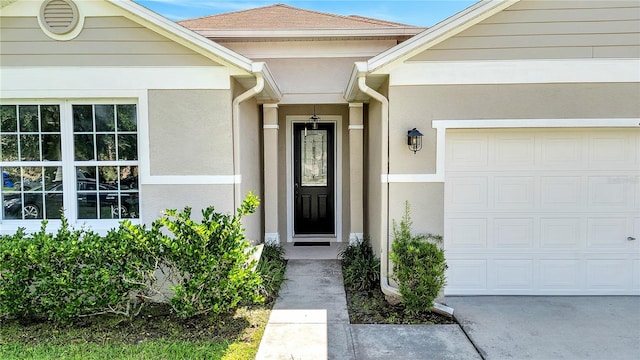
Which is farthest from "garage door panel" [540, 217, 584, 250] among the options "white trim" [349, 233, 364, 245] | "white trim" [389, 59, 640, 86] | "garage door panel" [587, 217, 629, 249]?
"white trim" [349, 233, 364, 245]

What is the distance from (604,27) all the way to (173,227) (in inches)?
237

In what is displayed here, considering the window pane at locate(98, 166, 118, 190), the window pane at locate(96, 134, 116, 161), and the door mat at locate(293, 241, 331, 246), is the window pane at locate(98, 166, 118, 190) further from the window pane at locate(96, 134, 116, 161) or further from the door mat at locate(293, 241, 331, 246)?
the door mat at locate(293, 241, 331, 246)

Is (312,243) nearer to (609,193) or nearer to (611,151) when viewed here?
(609,193)

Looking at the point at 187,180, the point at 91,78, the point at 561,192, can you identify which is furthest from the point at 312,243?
the point at 91,78

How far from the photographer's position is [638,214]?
5559mm

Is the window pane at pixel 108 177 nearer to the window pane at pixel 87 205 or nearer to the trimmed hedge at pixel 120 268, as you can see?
the window pane at pixel 87 205

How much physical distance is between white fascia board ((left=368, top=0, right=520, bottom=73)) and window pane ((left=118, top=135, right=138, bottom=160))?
11.0ft

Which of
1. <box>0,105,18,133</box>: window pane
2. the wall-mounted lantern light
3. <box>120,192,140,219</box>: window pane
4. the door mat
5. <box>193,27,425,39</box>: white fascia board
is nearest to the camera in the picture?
the wall-mounted lantern light

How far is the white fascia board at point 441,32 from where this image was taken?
16.5 ft

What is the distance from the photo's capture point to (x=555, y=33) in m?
5.18

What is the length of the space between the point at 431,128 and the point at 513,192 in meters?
1.53

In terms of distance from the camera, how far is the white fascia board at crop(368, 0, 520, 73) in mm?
5031

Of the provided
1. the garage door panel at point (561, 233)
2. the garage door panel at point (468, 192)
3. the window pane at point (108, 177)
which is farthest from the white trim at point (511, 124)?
the window pane at point (108, 177)

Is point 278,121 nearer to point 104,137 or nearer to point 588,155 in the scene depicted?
point 104,137
